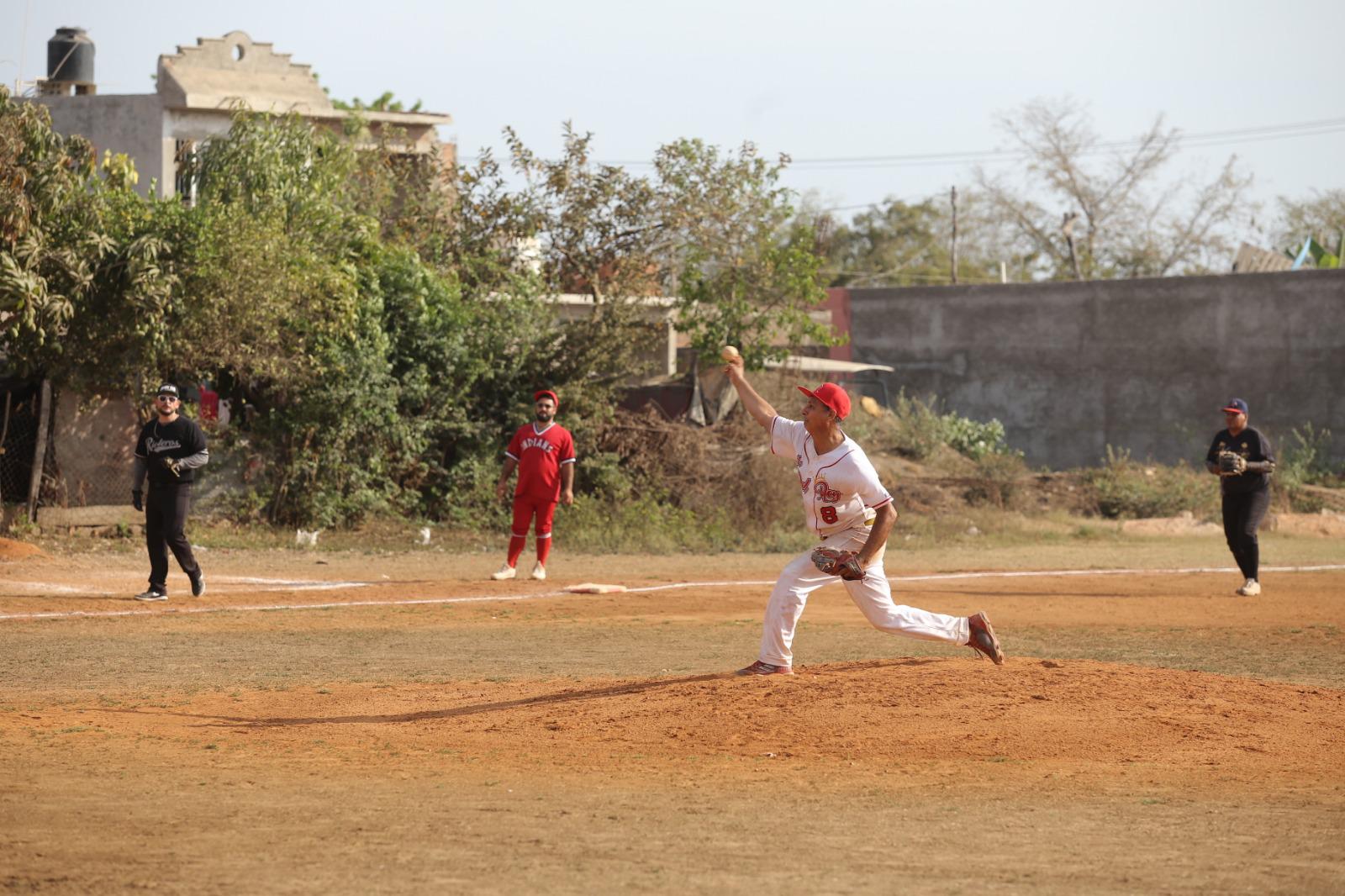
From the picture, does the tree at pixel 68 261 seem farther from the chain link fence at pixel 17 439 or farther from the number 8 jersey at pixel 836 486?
the number 8 jersey at pixel 836 486

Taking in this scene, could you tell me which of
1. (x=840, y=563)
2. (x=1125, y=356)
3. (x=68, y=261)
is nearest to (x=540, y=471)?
(x=68, y=261)

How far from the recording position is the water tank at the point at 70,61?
3391 cm

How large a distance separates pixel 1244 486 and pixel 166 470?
11.3 metres

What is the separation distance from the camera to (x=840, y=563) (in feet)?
26.8

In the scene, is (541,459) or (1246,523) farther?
(541,459)

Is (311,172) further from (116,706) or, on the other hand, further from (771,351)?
(116,706)

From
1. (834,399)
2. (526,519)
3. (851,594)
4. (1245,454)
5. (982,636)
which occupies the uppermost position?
(834,399)

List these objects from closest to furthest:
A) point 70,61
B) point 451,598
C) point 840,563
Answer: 1. point 840,563
2. point 451,598
3. point 70,61

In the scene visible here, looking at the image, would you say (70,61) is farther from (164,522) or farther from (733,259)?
(164,522)

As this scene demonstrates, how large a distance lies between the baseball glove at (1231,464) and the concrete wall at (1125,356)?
767 inches

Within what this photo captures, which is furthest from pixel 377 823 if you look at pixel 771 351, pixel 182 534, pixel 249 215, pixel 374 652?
pixel 771 351

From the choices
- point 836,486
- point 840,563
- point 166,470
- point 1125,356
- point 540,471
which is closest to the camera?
point 840,563

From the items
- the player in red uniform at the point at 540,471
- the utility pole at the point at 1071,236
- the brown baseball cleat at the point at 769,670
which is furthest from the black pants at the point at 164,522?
the utility pole at the point at 1071,236

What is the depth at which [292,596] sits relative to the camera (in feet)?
48.0
